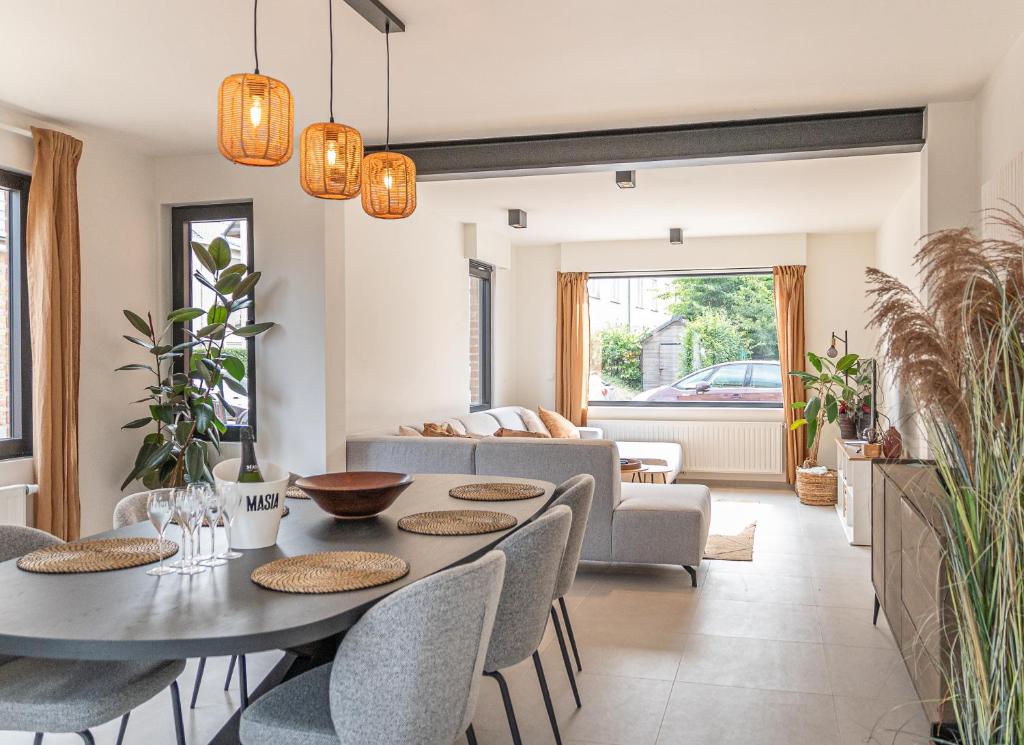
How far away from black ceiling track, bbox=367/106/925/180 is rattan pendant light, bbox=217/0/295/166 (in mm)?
2498

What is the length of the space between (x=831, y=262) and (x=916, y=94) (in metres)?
4.28

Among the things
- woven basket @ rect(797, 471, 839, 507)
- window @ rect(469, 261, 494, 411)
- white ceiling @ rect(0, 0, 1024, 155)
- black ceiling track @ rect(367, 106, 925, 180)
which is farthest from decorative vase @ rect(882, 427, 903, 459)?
window @ rect(469, 261, 494, 411)

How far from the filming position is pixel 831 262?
8.13 metres

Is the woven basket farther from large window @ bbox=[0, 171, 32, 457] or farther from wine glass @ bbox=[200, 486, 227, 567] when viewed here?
wine glass @ bbox=[200, 486, 227, 567]

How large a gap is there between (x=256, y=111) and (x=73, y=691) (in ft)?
5.16

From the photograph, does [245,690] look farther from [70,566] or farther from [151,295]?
[151,295]

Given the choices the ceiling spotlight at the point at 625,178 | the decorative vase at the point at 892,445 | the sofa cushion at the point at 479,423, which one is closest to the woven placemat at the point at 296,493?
the ceiling spotlight at the point at 625,178

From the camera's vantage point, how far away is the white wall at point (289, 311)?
4953mm

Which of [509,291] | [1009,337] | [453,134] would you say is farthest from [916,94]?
[509,291]

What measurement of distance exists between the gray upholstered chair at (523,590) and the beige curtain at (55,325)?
9.53 ft

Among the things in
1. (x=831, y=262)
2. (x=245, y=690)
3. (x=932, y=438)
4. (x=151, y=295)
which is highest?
(x=831, y=262)

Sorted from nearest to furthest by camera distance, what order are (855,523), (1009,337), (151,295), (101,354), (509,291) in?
1. (1009,337)
2. (101,354)
3. (151,295)
4. (855,523)
5. (509,291)

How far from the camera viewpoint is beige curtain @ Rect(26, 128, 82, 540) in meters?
4.24

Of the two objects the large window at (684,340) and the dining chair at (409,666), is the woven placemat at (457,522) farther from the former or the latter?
the large window at (684,340)
